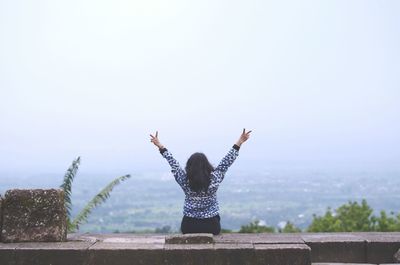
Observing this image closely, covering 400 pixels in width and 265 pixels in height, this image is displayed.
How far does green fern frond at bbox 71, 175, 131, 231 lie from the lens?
15.1 meters

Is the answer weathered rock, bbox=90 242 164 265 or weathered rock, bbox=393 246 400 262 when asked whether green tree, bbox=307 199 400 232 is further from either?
weathered rock, bbox=90 242 164 265

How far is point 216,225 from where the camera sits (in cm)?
888

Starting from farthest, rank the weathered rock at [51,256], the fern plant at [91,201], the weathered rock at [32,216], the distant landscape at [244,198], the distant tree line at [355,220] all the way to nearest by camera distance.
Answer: the distant landscape at [244,198] < the distant tree line at [355,220] < the fern plant at [91,201] < the weathered rock at [32,216] < the weathered rock at [51,256]

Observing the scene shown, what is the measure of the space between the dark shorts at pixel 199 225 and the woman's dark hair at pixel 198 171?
0.48m

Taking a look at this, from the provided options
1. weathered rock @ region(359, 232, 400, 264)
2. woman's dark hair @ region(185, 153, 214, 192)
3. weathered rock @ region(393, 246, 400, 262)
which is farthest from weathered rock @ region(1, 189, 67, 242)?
weathered rock @ region(393, 246, 400, 262)

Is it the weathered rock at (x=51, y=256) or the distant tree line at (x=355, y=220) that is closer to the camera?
the weathered rock at (x=51, y=256)

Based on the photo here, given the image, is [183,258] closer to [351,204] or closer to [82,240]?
[82,240]

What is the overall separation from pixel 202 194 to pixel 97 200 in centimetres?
709

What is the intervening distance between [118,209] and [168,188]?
35.5 m

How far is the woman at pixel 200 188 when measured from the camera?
8625mm

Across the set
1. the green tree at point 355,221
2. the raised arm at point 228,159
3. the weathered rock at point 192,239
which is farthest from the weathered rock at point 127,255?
the green tree at point 355,221

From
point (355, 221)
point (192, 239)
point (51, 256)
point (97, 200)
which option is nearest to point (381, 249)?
point (192, 239)

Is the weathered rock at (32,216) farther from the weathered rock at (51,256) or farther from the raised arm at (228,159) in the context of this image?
the raised arm at (228,159)

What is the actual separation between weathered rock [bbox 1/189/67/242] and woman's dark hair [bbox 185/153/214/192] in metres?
1.87
